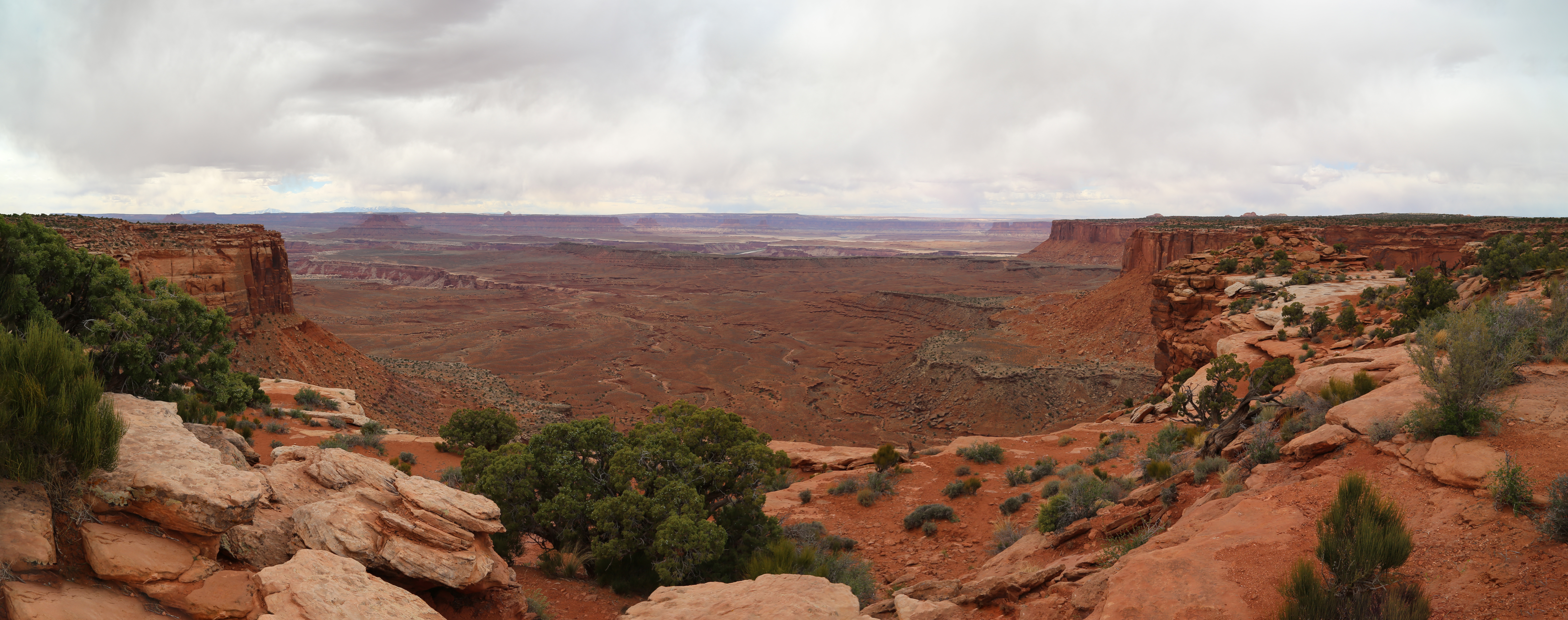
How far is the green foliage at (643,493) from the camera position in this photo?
10.3m

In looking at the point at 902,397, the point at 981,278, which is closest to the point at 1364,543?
the point at 902,397

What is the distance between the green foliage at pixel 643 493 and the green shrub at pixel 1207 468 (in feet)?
21.5

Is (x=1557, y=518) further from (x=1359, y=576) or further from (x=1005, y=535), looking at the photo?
(x=1005, y=535)

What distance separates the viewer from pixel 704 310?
77812 millimetres

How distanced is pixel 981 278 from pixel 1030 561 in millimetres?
98414

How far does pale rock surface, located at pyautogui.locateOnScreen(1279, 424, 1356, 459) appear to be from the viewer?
326 inches

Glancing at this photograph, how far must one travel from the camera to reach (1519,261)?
1594 centimetres

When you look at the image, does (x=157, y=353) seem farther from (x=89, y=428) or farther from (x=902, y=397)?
(x=902, y=397)

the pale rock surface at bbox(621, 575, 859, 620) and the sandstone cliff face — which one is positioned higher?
the sandstone cliff face

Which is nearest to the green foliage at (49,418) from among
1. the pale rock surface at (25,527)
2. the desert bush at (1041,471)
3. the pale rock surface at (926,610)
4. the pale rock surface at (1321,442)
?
the pale rock surface at (25,527)

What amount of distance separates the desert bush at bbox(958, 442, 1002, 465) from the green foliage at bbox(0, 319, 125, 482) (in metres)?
16.8

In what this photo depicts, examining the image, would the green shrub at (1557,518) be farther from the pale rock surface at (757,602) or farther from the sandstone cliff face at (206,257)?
the sandstone cliff face at (206,257)

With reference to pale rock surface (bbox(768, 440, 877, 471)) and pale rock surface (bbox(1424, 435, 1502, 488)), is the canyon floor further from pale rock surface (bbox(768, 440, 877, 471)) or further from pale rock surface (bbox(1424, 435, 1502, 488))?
pale rock surface (bbox(1424, 435, 1502, 488))

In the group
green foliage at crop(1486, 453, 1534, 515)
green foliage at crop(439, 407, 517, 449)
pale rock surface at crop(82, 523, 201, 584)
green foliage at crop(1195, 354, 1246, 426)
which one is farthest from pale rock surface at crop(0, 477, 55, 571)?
green foliage at crop(1195, 354, 1246, 426)
